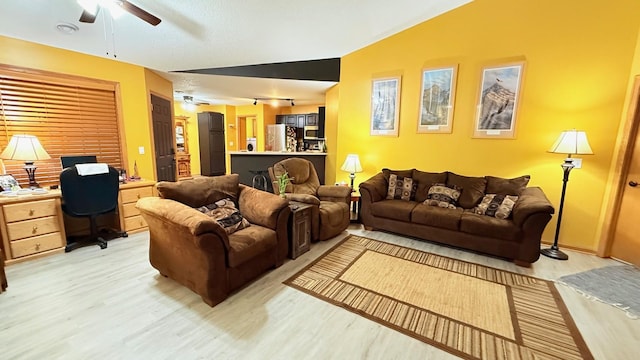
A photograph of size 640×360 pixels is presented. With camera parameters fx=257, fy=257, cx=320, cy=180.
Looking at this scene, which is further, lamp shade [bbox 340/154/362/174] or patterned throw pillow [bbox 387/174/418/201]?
lamp shade [bbox 340/154/362/174]

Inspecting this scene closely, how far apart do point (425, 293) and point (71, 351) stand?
2.63 metres

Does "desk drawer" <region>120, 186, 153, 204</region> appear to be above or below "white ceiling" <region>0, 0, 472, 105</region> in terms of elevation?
below

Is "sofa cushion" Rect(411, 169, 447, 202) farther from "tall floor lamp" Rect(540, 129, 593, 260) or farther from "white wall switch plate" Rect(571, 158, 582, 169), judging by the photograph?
"white wall switch plate" Rect(571, 158, 582, 169)

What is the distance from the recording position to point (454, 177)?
3.71 meters

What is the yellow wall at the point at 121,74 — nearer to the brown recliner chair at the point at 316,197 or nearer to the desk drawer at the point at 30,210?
the desk drawer at the point at 30,210

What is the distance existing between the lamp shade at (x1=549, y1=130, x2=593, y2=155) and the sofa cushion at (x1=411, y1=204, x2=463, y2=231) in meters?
1.28

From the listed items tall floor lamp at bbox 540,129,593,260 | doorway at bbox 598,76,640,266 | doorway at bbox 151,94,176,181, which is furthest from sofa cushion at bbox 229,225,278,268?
doorway at bbox 598,76,640,266

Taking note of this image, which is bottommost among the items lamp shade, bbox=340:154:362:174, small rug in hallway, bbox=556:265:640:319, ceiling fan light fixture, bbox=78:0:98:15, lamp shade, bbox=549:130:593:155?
small rug in hallway, bbox=556:265:640:319

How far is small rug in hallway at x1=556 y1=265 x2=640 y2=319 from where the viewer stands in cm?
222

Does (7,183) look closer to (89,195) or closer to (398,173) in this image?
(89,195)

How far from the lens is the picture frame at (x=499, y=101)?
134 inches

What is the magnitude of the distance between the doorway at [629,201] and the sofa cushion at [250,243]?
3.95 meters

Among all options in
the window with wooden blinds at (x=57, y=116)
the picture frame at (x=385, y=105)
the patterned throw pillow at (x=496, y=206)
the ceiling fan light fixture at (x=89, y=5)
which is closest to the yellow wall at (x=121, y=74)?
→ the window with wooden blinds at (x=57, y=116)

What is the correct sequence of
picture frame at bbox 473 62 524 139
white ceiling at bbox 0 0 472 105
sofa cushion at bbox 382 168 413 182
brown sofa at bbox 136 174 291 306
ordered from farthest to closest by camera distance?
sofa cushion at bbox 382 168 413 182 → picture frame at bbox 473 62 524 139 → white ceiling at bbox 0 0 472 105 → brown sofa at bbox 136 174 291 306
